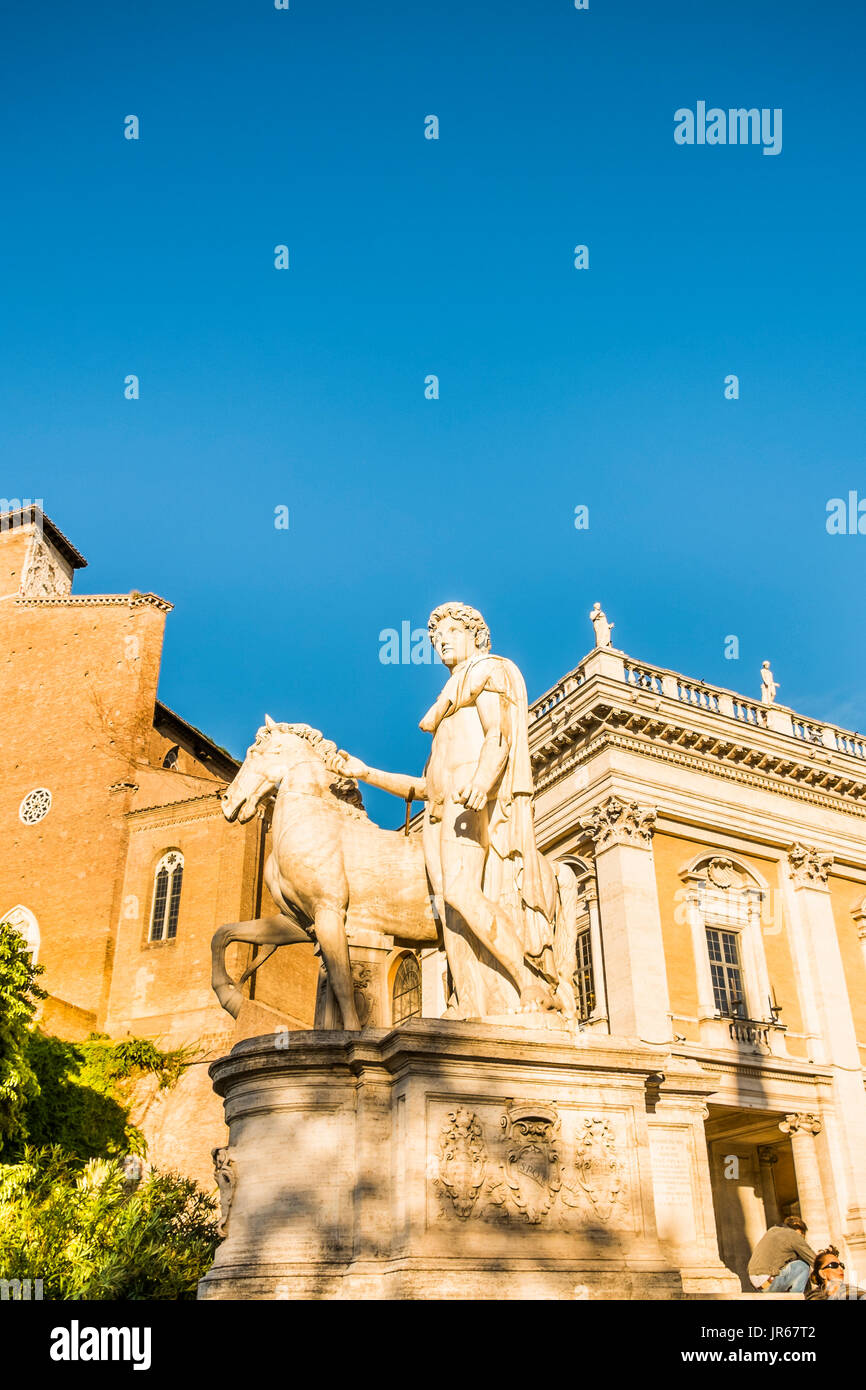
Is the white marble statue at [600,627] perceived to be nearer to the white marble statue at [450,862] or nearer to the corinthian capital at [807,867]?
the corinthian capital at [807,867]

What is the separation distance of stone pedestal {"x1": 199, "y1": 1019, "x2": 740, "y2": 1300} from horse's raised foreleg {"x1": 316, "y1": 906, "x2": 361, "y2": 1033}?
0.65m

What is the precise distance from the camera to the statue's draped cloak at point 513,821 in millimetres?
7586

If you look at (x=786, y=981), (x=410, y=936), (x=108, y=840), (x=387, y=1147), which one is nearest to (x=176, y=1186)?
(x=410, y=936)

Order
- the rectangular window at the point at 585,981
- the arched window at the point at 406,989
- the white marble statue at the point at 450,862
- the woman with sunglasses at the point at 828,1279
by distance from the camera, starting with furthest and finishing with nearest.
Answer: the arched window at the point at 406,989, the rectangular window at the point at 585,981, the white marble statue at the point at 450,862, the woman with sunglasses at the point at 828,1279

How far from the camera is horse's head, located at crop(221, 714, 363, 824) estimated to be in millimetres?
8227

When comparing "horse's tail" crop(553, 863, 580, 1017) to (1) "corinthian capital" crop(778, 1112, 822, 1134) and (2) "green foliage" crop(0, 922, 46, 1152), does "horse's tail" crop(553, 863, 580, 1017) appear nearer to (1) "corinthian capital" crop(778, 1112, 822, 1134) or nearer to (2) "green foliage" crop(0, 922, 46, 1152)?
(2) "green foliage" crop(0, 922, 46, 1152)

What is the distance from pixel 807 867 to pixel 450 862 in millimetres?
23049

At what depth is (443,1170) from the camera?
607 centimetres

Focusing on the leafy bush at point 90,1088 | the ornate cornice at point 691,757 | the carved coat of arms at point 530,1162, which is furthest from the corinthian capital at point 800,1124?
the carved coat of arms at point 530,1162

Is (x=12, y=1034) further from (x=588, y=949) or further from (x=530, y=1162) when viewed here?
(x=530, y=1162)

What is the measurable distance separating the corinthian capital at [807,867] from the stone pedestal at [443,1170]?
22.7m

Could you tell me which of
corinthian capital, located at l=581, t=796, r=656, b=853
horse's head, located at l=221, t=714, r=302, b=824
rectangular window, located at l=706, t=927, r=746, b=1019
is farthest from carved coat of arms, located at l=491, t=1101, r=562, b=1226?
rectangular window, located at l=706, t=927, r=746, b=1019

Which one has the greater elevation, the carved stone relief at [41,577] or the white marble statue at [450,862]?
the carved stone relief at [41,577]
